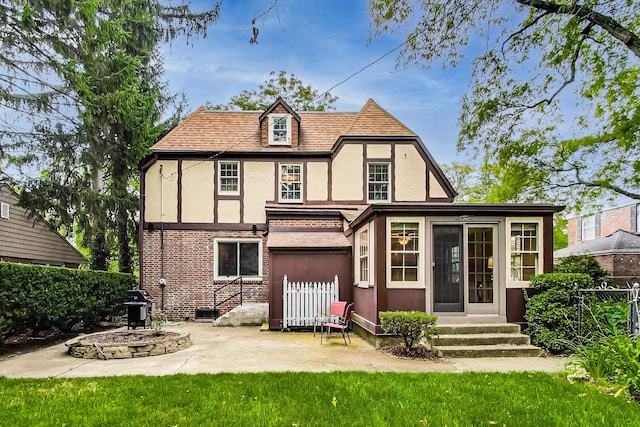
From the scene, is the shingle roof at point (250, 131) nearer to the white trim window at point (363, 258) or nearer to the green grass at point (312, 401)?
the white trim window at point (363, 258)

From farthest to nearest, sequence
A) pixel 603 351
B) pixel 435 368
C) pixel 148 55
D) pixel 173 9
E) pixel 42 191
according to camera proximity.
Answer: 1. pixel 148 55
2. pixel 173 9
3. pixel 42 191
4. pixel 435 368
5. pixel 603 351

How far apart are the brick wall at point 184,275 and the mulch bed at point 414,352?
7.27 meters

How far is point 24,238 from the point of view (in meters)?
16.3

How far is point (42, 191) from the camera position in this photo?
12.9 metres

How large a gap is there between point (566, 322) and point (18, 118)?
47.4ft

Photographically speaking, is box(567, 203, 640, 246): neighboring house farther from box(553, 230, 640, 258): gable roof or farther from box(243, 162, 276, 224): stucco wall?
box(243, 162, 276, 224): stucco wall

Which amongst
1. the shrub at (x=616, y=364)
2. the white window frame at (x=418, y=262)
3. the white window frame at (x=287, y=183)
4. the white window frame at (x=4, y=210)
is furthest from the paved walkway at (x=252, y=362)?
the white window frame at (x=4, y=210)

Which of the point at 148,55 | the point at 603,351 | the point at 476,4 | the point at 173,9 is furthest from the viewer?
the point at 148,55

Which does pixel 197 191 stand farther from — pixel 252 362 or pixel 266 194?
pixel 252 362

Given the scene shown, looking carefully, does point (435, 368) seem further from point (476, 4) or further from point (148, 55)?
point (148, 55)

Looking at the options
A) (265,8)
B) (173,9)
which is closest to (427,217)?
(265,8)

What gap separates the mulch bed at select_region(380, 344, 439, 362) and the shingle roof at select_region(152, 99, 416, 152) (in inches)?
341

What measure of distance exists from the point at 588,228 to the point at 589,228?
0.31ft

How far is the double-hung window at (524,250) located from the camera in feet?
31.1
